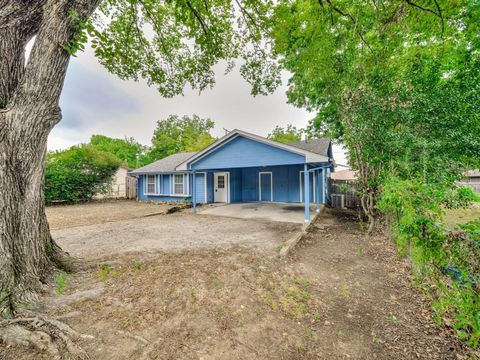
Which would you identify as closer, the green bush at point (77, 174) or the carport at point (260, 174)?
the carport at point (260, 174)

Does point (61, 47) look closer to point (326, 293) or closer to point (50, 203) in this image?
point (326, 293)

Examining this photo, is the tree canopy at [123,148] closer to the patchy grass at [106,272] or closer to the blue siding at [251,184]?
the blue siding at [251,184]

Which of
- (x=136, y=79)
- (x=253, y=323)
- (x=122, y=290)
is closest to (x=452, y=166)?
(x=253, y=323)

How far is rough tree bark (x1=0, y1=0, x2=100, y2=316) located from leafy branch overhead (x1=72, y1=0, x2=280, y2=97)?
233cm

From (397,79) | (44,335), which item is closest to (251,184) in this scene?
(397,79)

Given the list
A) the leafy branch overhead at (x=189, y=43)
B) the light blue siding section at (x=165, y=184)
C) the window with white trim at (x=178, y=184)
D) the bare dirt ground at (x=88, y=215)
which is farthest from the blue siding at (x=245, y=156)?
the light blue siding section at (x=165, y=184)

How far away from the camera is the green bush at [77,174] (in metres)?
13.6

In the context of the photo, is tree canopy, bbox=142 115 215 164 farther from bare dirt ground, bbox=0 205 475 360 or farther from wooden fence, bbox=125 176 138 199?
bare dirt ground, bbox=0 205 475 360

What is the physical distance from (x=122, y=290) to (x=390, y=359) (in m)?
3.58

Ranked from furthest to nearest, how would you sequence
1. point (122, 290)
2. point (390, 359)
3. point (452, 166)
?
point (452, 166) < point (122, 290) < point (390, 359)

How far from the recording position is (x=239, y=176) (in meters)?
14.2

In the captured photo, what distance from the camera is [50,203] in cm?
1361

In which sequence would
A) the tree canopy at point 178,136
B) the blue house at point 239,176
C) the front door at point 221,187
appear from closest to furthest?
the blue house at point 239,176, the front door at point 221,187, the tree canopy at point 178,136

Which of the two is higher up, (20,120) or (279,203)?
(20,120)
